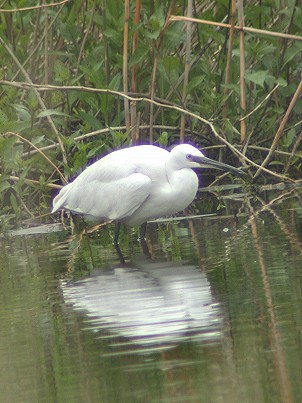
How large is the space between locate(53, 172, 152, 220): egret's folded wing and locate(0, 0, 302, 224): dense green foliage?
106 centimetres

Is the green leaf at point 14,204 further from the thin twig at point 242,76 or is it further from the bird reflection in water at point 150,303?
the bird reflection in water at point 150,303

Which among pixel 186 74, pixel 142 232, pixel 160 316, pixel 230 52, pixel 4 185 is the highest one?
pixel 230 52

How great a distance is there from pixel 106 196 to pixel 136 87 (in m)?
2.41

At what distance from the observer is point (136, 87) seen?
10.8 metres

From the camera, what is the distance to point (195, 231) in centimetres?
858

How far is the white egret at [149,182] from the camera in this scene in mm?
8188

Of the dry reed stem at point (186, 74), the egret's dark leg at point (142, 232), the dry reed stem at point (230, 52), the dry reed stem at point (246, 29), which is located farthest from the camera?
the dry reed stem at point (186, 74)

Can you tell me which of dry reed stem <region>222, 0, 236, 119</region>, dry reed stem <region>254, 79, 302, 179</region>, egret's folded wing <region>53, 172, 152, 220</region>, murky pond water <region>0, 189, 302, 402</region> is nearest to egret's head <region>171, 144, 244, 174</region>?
egret's folded wing <region>53, 172, 152, 220</region>

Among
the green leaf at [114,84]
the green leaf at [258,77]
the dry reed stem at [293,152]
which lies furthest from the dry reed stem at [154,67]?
the dry reed stem at [293,152]

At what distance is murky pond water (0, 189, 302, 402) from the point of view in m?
4.13

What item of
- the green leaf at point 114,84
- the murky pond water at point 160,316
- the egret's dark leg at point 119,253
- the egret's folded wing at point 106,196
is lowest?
the murky pond water at point 160,316

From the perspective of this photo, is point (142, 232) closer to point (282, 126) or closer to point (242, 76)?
point (282, 126)

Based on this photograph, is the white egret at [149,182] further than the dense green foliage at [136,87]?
No

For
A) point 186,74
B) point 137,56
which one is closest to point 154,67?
point 137,56
